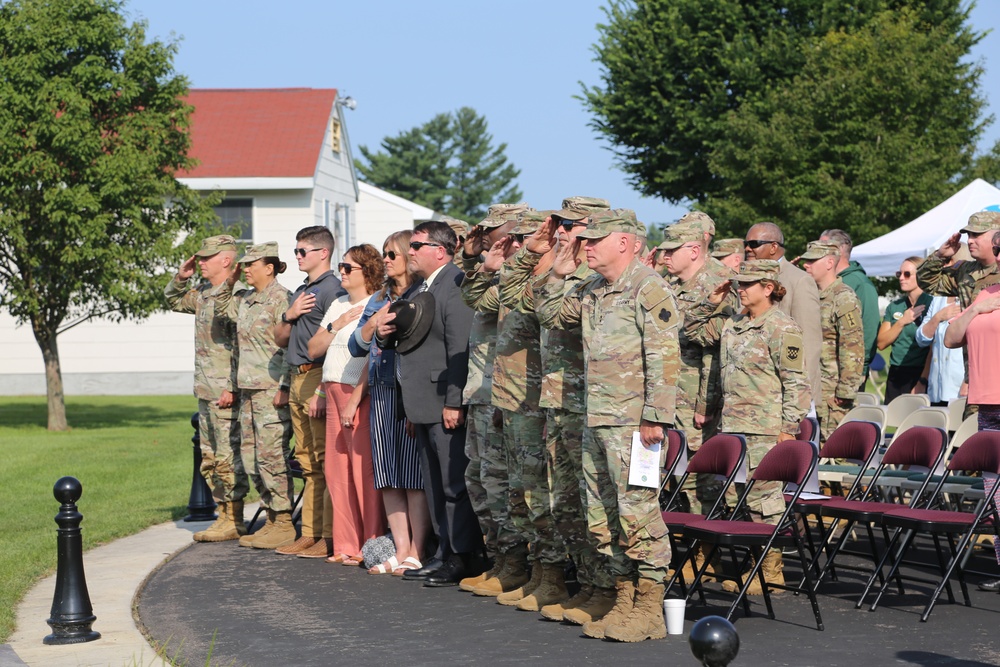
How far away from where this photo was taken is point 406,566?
30.5ft

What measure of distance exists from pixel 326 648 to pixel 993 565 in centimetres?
489

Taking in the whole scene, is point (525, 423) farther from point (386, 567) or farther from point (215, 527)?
point (215, 527)

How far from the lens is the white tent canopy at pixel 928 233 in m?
16.3

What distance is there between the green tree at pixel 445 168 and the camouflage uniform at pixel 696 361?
3478 inches

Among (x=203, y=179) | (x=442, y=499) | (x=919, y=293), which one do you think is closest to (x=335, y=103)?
(x=203, y=179)

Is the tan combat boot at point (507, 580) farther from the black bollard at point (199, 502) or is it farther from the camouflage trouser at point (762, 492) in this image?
the black bollard at point (199, 502)

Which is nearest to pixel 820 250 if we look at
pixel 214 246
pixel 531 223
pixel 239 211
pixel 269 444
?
pixel 531 223

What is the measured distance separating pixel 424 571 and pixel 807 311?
354 cm

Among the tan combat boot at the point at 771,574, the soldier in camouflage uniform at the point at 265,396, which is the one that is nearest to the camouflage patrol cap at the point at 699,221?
the tan combat boot at the point at 771,574

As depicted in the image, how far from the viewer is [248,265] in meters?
10.6

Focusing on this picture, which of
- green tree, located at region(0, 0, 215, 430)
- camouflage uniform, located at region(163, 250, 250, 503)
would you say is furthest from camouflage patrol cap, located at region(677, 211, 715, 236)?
green tree, located at region(0, 0, 215, 430)

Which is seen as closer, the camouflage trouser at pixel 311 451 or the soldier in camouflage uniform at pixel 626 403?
the soldier in camouflage uniform at pixel 626 403

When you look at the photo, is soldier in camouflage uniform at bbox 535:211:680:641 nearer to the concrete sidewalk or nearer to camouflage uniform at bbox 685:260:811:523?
camouflage uniform at bbox 685:260:811:523

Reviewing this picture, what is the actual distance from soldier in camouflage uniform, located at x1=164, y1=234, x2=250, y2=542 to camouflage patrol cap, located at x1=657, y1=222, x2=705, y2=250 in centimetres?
404
